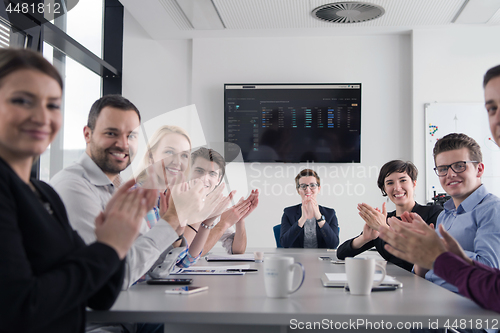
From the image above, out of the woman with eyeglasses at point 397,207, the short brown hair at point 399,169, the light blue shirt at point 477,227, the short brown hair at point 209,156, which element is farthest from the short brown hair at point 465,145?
the short brown hair at point 209,156

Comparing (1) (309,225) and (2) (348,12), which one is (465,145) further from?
(2) (348,12)

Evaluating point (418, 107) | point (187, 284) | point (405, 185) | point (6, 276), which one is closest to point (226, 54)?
point (418, 107)

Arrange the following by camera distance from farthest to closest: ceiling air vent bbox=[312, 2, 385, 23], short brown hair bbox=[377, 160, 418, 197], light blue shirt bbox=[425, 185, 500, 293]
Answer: ceiling air vent bbox=[312, 2, 385, 23]
short brown hair bbox=[377, 160, 418, 197]
light blue shirt bbox=[425, 185, 500, 293]

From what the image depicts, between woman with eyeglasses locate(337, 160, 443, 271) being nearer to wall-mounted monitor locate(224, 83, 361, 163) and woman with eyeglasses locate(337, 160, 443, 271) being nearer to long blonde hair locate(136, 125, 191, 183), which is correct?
long blonde hair locate(136, 125, 191, 183)

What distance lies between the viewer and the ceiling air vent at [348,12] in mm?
3471

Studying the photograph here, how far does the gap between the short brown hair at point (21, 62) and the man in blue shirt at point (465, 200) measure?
1490 mm

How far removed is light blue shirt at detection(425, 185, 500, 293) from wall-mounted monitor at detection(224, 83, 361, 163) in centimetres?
231

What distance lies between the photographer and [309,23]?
3.88 metres

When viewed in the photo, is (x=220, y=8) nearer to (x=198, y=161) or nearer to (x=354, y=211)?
(x=198, y=161)

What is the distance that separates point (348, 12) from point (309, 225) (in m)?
1.97

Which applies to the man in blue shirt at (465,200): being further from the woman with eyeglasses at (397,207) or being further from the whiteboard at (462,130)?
the whiteboard at (462,130)

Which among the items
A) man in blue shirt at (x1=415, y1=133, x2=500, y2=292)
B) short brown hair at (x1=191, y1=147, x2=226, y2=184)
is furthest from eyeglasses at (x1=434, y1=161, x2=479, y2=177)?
short brown hair at (x1=191, y1=147, x2=226, y2=184)

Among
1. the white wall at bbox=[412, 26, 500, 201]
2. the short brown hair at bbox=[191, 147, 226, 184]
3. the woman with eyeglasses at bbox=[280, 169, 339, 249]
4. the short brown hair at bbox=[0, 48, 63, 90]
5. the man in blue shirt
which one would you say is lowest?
the woman with eyeglasses at bbox=[280, 169, 339, 249]

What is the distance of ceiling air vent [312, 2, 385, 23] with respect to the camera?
11.4 ft
